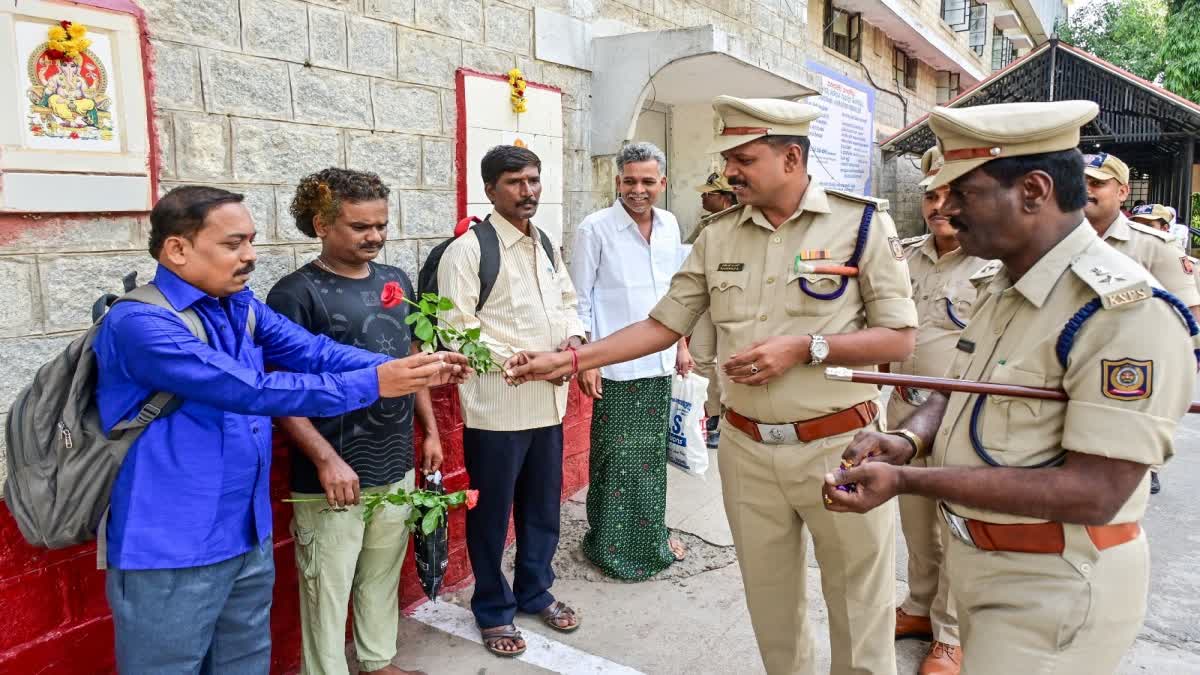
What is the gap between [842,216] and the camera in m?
2.57

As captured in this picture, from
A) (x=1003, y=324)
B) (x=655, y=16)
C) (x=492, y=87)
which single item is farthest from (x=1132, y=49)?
(x=1003, y=324)

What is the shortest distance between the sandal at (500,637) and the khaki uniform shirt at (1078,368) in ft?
6.87

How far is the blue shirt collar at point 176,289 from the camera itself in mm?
2104

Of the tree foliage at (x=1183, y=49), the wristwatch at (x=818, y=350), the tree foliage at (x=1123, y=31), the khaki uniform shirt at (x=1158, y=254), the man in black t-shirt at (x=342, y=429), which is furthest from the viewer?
the tree foliage at (x=1123, y=31)

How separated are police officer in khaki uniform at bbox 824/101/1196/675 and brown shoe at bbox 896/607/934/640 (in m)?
1.90

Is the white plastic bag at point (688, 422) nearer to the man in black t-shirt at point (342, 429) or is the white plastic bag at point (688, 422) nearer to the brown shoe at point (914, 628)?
the brown shoe at point (914, 628)

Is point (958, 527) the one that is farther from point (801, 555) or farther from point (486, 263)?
point (486, 263)

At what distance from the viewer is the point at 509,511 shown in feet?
11.2

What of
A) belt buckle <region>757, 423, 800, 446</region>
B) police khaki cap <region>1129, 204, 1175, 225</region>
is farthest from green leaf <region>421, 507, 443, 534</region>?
police khaki cap <region>1129, 204, 1175, 225</region>

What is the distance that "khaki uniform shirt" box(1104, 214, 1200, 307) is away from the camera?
378 centimetres

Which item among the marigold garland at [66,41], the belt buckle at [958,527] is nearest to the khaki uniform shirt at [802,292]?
the belt buckle at [958,527]

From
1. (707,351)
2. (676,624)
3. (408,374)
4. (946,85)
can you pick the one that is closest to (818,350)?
(707,351)

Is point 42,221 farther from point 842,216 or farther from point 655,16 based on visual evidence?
point 655,16

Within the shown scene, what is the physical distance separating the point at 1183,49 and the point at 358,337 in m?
24.1
